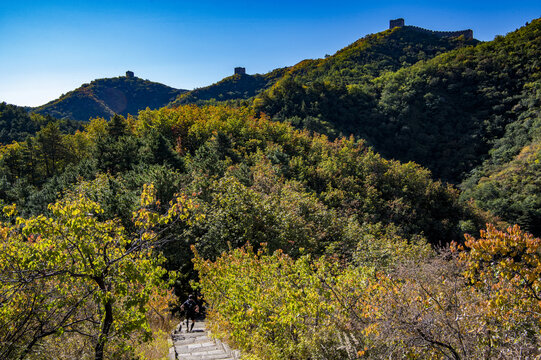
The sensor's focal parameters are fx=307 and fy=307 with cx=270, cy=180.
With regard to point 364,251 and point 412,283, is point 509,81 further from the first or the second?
point 412,283

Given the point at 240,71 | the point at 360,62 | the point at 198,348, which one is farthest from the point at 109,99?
the point at 198,348

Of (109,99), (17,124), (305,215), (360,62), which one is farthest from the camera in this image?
(109,99)

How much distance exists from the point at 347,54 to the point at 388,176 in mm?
72817

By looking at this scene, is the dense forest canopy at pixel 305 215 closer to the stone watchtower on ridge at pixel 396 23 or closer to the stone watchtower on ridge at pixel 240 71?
the stone watchtower on ridge at pixel 396 23

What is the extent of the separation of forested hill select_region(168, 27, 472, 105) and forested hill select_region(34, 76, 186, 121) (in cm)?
2507

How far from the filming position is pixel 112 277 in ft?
15.2

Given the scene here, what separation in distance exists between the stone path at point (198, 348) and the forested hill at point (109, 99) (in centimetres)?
10000

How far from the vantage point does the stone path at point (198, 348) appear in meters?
5.69

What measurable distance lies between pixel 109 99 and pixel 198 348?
12085 centimetres

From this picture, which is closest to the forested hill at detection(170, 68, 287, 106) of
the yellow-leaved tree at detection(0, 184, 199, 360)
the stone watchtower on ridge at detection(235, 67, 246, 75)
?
the stone watchtower on ridge at detection(235, 67, 246, 75)

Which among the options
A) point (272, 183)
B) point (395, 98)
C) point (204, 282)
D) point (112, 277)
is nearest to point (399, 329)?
point (112, 277)

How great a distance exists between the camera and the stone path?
569 cm

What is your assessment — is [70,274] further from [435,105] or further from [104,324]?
[435,105]

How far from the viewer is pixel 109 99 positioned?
108750mm
